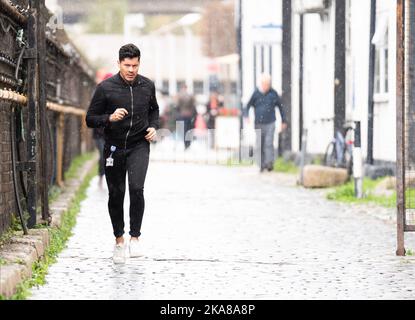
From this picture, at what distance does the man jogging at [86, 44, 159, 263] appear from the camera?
1188cm

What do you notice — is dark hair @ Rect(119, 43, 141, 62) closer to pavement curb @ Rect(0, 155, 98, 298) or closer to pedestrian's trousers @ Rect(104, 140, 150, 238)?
pedestrian's trousers @ Rect(104, 140, 150, 238)

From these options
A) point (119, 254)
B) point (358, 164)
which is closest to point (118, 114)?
point (119, 254)

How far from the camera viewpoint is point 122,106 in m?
11.9

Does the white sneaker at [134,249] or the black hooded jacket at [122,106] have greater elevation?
the black hooded jacket at [122,106]

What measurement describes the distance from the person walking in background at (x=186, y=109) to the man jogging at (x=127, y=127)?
29.6 meters

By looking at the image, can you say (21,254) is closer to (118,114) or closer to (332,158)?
(118,114)

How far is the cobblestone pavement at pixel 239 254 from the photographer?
389 inches

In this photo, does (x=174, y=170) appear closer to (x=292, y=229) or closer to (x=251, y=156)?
(x=251, y=156)

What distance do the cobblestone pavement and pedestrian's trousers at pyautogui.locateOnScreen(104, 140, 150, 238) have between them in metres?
0.30

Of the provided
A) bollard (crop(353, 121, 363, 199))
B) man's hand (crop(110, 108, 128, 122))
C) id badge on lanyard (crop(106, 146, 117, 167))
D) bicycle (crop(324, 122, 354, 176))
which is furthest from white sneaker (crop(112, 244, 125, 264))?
bicycle (crop(324, 122, 354, 176))

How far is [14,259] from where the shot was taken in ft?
32.7

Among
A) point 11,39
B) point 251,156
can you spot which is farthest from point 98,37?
point 11,39

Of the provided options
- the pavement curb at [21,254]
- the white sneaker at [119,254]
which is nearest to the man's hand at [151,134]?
the white sneaker at [119,254]

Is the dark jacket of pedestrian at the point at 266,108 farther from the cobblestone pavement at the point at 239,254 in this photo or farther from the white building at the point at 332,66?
the cobblestone pavement at the point at 239,254
